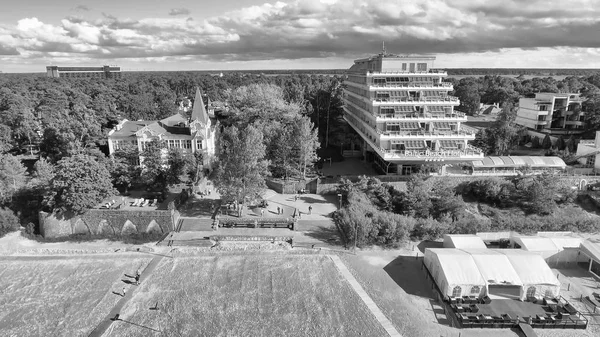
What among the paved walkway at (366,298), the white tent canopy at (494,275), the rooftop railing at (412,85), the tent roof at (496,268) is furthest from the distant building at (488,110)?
the paved walkway at (366,298)

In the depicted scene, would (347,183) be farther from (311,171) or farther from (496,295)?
(496,295)

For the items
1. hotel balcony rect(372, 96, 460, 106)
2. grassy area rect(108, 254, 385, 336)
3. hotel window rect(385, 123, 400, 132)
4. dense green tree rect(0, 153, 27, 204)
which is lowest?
grassy area rect(108, 254, 385, 336)

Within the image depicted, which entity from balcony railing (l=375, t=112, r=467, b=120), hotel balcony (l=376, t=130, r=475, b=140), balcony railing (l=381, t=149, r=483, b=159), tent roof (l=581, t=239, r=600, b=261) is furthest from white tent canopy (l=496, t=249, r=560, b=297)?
balcony railing (l=375, t=112, r=467, b=120)

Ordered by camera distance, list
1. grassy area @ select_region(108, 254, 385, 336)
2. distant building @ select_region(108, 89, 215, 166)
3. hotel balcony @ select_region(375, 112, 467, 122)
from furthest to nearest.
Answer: distant building @ select_region(108, 89, 215, 166), hotel balcony @ select_region(375, 112, 467, 122), grassy area @ select_region(108, 254, 385, 336)

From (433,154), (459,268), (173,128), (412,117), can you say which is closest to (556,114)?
(412,117)

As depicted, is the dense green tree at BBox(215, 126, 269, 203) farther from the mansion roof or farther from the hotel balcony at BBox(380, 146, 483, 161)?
the hotel balcony at BBox(380, 146, 483, 161)

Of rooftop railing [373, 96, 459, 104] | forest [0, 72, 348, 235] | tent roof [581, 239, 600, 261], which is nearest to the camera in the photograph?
tent roof [581, 239, 600, 261]
